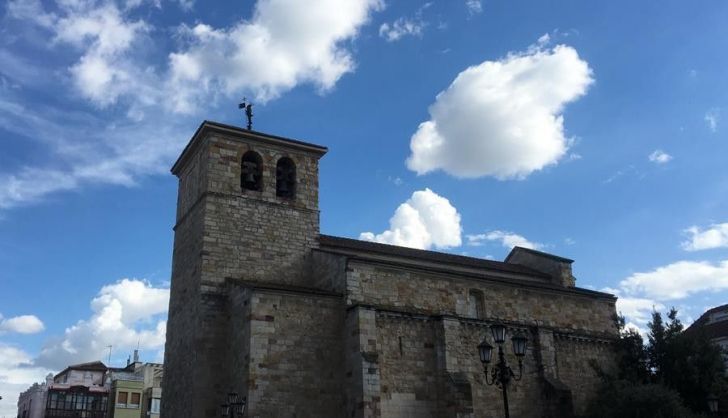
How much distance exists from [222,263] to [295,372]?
517 centimetres

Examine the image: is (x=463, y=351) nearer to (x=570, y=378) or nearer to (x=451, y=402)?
(x=451, y=402)

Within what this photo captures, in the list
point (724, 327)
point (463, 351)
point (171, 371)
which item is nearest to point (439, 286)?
point (463, 351)

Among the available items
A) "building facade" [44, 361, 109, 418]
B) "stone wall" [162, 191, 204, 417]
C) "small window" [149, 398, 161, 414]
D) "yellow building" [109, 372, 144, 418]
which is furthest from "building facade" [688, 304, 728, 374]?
"building facade" [44, 361, 109, 418]

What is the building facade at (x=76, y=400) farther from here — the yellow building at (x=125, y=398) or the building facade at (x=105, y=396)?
the yellow building at (x=125, y=398)

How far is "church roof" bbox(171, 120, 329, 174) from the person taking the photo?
2545cm

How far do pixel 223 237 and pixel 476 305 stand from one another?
9.93 meters

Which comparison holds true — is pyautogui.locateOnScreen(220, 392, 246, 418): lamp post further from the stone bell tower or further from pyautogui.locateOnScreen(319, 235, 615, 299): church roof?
pyautogui.locateOnScreen(319, 235, 615, 299): church roof

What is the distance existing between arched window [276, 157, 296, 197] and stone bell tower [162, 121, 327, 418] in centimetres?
4

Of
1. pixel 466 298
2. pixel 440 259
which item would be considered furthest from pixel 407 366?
pixel 440 259

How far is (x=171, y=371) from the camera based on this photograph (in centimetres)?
2517

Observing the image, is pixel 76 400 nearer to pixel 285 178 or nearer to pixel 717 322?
pixel 285 178

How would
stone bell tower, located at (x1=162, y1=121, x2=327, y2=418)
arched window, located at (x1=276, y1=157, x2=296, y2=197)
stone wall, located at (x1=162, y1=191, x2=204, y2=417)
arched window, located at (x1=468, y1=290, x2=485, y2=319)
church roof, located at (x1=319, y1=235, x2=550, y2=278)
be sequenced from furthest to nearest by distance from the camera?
church roof, located at (x1=319, y1=235, x2=550, y2=278), arched window, located at (x1=276, y1=157, x2=296, y2=197), arched window, located at (x1=468, y1=290, x2=485, y2=319), stone wall, located at (x1=162, y1=191, x2=204, y2=417), stone bell tower, located at (x1=162, y1=121, x2=327, y2=418)

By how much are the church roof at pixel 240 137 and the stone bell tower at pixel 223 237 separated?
0.13 ft

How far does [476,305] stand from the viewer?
25438mm
